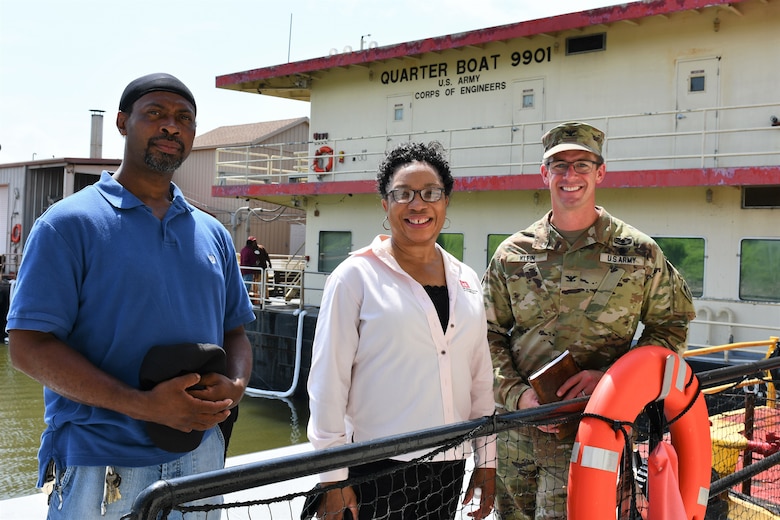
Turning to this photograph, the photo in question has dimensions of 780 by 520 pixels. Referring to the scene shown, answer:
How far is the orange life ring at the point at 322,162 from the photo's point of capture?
14.7m

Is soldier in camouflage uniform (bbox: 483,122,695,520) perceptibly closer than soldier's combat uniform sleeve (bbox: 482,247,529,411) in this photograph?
Yes

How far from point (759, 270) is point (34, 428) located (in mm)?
10797

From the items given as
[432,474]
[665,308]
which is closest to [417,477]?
[432,474]

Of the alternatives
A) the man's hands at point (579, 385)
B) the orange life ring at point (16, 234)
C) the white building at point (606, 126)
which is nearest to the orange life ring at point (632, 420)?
the man's hands at point (579, 385)

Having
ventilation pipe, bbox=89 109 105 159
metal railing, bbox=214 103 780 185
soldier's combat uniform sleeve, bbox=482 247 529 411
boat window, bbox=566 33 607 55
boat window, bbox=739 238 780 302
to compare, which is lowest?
soldier's combat uniform sleeve, bbox=482 247 529 411

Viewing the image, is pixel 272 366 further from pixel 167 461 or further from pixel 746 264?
pixel 167 461

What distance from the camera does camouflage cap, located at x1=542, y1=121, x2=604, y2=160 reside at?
271 centimetres

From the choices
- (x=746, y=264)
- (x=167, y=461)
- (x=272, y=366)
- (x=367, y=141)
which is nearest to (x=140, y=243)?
(x=167, y=461)

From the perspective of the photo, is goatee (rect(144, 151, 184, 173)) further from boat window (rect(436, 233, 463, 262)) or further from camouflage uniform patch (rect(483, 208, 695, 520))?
boat window (rect(436, 233, 463, 262))

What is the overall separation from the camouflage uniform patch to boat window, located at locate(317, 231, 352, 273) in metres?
10.9

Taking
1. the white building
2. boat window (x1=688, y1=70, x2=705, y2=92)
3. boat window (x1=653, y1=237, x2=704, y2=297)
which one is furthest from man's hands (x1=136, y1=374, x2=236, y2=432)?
boat window (x1=688, y1=70, x2=705, y2=92)

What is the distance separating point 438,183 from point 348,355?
26.6 inches

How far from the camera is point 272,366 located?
12.7 meters

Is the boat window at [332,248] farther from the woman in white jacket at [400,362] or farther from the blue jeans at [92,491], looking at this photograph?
the blue jeans at [92,491]
